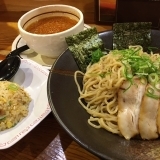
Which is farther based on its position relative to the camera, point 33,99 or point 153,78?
point 33,99

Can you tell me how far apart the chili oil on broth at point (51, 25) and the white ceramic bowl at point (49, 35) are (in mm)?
27

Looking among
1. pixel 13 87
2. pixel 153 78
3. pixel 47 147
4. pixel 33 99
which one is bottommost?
pixel 47 147

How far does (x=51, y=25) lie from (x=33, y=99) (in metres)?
0.66

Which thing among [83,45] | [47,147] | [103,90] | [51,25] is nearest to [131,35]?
[83,45]

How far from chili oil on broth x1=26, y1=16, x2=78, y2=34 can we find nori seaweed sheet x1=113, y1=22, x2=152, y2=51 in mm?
370

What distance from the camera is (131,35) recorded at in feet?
5.75

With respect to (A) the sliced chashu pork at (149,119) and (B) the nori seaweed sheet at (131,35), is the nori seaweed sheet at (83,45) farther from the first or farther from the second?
(A) the sliced chashu pork at (149,119)

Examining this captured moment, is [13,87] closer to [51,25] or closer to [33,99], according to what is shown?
[33,99]

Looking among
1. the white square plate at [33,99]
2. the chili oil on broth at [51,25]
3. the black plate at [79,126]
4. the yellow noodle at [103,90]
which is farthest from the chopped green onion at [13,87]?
the chili oil on broth at [51,25]

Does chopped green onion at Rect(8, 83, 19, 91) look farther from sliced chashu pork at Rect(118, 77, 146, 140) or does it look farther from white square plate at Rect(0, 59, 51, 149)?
sliced chashu pork at Rect(118, 77, 146, 140)

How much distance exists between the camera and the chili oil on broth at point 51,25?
190 centimetres

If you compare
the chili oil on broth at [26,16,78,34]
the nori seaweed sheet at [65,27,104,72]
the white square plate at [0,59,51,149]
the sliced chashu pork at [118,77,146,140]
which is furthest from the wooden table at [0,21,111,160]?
the chili oil on broth at [26,16,78,34]

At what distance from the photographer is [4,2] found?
2812 mm

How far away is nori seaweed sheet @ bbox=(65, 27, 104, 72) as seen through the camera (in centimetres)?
166
